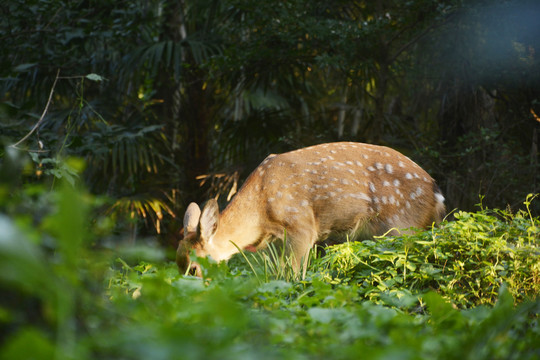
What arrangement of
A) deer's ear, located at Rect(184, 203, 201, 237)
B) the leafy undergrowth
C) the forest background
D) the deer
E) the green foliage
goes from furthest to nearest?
1. the forest background
2. the deer
3. deer's ear, located at Rect(184, 203, 201, 237)
4. the green foliage
5. the leafy undergrowth

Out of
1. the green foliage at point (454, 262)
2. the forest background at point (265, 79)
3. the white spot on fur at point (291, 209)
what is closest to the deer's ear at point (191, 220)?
the white spot on fur at point (291, 209)

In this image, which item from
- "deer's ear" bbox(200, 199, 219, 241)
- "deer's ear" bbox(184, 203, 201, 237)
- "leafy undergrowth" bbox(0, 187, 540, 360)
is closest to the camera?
"leafy undergrowth" bbox(0, 187, 540, 360)

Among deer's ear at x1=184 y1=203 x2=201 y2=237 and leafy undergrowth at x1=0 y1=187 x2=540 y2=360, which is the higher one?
leafy undergrowth at x1=0 y1=187 x2=540 y2=360

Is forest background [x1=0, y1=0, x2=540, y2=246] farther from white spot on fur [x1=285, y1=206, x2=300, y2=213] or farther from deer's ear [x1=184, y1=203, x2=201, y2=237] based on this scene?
white spot on fur [x1=285, y1=206, x2=300, y2=213]

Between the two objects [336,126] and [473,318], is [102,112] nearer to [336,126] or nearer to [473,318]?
[336,126]

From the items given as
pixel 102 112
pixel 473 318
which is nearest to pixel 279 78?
pixel 102 112

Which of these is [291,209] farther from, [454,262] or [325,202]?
[454,262]

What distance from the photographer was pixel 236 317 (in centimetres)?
95

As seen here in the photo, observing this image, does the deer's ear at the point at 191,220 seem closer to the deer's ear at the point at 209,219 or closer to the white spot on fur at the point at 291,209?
the deer's ear at the point at 209,219

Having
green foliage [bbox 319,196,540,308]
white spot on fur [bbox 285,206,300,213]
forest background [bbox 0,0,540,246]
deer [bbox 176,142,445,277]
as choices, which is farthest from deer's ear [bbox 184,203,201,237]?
forest background [bbox 0,0,540,246]

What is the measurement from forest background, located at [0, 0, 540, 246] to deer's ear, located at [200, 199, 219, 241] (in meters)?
2.12

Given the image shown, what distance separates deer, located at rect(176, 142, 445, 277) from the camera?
449cm

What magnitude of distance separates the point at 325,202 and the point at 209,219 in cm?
109

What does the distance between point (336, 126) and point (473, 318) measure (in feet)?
22.8
